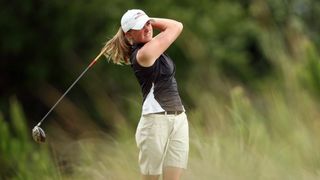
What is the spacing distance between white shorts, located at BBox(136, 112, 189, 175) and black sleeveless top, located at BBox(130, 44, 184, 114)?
6 centimetres

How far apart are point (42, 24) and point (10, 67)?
1306 mm

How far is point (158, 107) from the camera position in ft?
25.5

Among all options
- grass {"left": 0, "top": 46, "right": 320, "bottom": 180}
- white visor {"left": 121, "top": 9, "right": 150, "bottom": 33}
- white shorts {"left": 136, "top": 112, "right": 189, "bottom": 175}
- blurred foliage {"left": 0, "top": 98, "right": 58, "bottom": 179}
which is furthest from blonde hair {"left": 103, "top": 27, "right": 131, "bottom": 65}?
blurred foliage {"left": 0, "top": 98, "right": 58, "bottom": 179}

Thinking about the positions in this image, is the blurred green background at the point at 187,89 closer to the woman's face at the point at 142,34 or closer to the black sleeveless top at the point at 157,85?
the black sleeveless top at the point at 157,85

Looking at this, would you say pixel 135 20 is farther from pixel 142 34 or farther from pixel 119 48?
pixel 119 48

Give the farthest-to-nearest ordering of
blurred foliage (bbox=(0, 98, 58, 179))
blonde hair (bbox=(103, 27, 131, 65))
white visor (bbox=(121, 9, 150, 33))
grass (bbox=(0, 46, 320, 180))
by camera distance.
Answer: blurred foliage (bbox=(0, 98, 58, 179))
grass (bbox=(0, 46, 320, 180))
blonde hair (bbox=(103, 27, 131, 65))
white visor (bbox=(121, 9, 150, 33))

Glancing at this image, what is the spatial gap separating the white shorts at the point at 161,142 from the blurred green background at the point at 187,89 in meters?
1.31

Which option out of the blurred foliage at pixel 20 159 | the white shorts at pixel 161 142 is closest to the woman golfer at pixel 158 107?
the white shorts at pixel 161 142

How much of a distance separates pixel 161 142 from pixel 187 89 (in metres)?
13.1

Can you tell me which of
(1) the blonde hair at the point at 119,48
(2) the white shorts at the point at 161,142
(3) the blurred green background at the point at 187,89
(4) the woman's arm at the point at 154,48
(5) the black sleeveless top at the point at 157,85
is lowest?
(3) the blurred green background at the point at 187,89

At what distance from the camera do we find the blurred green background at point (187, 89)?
9625 mm

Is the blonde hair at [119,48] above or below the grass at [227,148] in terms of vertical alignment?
above

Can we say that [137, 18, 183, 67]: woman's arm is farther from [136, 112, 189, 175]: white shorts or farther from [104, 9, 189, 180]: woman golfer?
[136, 112, 189, 175]: white shorts

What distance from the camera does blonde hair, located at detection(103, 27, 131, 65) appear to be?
7.99m
